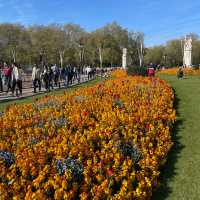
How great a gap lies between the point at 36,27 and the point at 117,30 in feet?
91.7

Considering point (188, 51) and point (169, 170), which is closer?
point (169, 170)

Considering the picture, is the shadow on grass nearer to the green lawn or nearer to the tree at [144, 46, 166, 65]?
the green lawn

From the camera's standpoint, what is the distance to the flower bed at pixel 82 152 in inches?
194

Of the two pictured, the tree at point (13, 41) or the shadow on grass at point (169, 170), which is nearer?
the shadow on grass at point (169, 170)

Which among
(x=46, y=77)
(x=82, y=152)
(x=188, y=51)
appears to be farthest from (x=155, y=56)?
(x=82, y=152)

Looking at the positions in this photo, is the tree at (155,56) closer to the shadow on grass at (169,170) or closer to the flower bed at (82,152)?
the flower bed at (82,152)

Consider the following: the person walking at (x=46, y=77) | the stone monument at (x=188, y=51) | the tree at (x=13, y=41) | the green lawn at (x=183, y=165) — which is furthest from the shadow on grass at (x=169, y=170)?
the tree at (x=13, y=41)

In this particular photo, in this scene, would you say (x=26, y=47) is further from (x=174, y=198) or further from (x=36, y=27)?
(x=174, y=198)

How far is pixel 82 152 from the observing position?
20.1 feet

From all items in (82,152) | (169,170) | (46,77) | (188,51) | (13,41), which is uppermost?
(13,41)


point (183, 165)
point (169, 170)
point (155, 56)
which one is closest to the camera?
point (169, 170)

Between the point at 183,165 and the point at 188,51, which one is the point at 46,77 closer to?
the point at 183,165

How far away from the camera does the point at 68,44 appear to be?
7944 cm

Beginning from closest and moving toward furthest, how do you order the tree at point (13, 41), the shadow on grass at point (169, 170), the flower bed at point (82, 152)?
the flower bed at point (82, 152) < the shadow on grass at point (169, 170) < the tree at point (13, 41)
